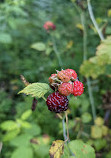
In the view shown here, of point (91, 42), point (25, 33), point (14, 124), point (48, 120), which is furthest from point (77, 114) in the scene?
point (25, 33)

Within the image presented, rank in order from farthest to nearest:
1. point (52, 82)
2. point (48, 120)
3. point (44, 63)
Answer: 1. point (44, 63)
2. point (48, 120)
3. point (52, 82)

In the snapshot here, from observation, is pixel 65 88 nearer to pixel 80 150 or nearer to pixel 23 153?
pixel 80 150

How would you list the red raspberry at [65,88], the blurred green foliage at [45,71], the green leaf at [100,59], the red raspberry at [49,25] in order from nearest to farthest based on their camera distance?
the red raspberry at [65,88], the green leaf at [100,59], the blurred green foliage at [45,71], the red raspberry at [49,25]

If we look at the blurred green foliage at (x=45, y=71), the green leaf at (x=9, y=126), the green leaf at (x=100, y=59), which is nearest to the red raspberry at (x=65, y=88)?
the blurred green foliage at (x=45, y=71)

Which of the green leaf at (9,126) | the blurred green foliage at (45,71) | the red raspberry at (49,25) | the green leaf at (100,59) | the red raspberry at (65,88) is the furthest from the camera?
the red raspberry at (49,25)

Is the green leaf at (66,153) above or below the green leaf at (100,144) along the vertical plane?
above

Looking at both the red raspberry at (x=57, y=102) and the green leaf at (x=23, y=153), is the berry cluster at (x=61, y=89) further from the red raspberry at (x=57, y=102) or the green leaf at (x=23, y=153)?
the green leaf at (x=23, y=153)

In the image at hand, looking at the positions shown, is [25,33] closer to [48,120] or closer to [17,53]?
[17,53]

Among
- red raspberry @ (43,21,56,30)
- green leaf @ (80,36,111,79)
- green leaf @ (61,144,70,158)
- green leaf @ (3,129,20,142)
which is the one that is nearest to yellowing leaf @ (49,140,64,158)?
green leaf @ (61,144,70,158)
